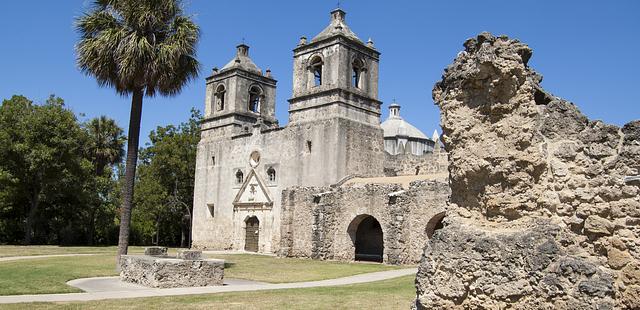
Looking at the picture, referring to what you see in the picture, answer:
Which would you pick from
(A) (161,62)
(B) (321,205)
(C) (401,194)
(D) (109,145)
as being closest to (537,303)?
(A) (161,62)

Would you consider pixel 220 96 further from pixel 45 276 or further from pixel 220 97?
pixel 45 276

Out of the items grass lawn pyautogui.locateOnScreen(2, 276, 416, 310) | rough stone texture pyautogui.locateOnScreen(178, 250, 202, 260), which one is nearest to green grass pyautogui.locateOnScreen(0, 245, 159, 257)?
rough stone texture pyautogui.locateOnScreen(178, 250, 202, 260)

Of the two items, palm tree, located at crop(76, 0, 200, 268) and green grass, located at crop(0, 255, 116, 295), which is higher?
palm tree, located at crop(76, 0, 200, 268)

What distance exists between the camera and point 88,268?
17.0 metres

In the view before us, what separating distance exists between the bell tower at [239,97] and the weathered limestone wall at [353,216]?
1009 centimetres

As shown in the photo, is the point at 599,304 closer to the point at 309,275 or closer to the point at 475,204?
the point at 475,204

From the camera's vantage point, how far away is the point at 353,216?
2497cm

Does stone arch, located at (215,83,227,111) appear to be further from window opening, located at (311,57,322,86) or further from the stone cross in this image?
the stone cross

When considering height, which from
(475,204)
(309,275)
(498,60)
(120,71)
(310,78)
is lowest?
(309,275)

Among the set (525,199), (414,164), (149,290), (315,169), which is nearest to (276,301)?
(149,290)

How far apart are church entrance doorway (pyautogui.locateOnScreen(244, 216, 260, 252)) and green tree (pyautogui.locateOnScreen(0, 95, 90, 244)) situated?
10.4 m

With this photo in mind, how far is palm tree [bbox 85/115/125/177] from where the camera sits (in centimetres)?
4231

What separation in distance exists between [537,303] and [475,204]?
3.62 ft

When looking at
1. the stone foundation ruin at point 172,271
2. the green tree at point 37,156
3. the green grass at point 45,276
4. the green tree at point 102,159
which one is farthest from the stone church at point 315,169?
the stone foundation ruin at point 172,271
